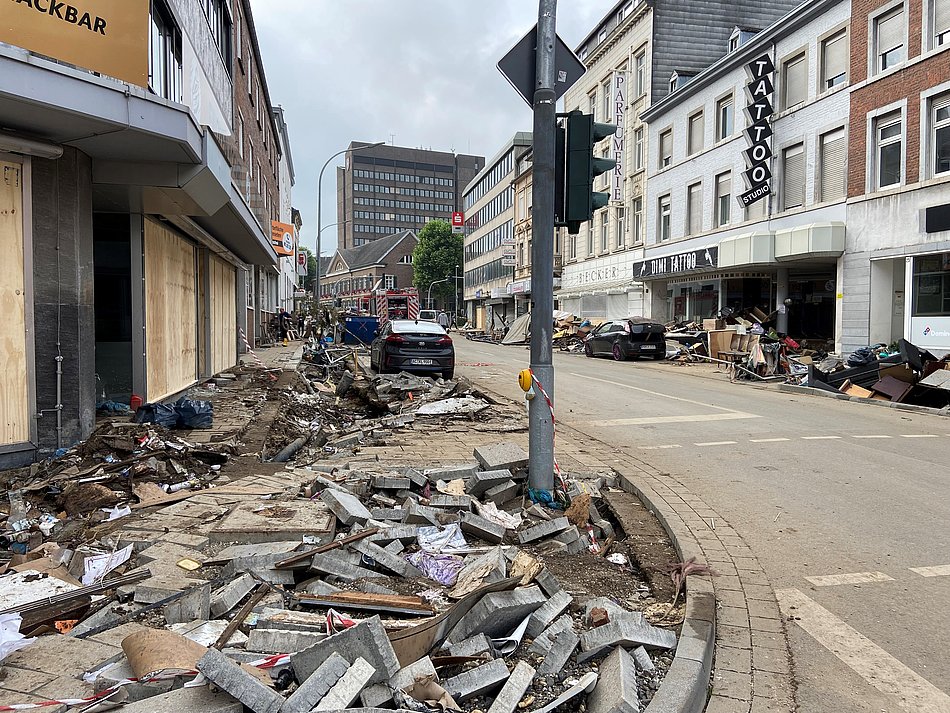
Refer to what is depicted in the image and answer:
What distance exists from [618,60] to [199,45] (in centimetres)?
2991

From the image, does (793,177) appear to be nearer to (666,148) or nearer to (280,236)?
(666,148)

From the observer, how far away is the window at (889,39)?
19.0 metres

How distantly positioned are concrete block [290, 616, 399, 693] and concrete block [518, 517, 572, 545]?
2161 mm

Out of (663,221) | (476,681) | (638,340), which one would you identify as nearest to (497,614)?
(476,681)

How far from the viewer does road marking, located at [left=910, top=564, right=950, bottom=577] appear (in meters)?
4.59

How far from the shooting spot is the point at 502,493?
588cm

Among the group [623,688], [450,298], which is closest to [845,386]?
[623,688]

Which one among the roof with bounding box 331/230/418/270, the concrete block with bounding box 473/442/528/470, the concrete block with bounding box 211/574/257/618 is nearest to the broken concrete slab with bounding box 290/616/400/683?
the concrete block with bounding box 211/574/257/618

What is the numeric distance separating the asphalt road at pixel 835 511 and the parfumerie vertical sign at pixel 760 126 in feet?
40.1

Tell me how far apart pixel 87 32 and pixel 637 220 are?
3161 centimetres

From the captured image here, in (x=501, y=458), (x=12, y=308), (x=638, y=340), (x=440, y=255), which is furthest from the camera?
(x=440, y=255)

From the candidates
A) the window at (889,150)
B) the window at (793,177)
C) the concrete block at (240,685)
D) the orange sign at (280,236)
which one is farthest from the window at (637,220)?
the concrete block at (240,685)

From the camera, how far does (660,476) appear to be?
7301 millimetres

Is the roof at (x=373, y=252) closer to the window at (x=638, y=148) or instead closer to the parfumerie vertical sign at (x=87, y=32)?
the window at (x=638, y=148)
